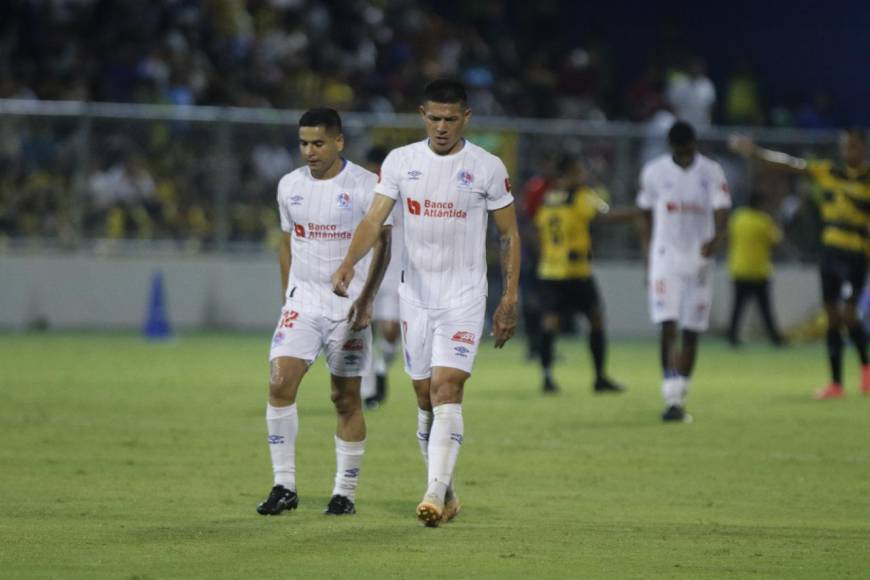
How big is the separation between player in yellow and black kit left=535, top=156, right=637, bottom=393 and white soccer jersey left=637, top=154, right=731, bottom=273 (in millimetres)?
2528

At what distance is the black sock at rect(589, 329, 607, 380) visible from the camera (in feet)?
60.0

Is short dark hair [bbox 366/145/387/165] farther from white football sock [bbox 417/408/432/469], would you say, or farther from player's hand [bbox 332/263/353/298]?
player's hand [bbox 332/263/353/298]

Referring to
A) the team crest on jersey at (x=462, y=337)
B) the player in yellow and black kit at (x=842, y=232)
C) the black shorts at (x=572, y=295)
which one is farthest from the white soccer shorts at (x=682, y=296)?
the team crest on jersey at (x=462, y=337)

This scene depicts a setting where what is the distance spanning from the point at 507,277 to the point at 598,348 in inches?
348

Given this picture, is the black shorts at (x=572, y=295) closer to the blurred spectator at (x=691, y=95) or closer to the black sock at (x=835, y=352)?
the black sock at (x=835, y=352)

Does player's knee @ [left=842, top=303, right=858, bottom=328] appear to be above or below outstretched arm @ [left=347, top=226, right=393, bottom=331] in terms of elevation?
below

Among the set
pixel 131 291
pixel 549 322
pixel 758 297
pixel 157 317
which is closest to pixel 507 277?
pixel 549 322

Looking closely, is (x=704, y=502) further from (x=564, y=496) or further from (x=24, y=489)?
(x=24, y=489)

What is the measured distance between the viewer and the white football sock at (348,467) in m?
10.1

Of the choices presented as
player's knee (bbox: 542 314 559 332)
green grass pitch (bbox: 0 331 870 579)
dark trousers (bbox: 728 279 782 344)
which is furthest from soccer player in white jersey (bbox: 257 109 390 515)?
dark trousers (bbox: 728 279 782 344)

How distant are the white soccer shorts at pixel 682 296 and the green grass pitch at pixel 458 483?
0.92m

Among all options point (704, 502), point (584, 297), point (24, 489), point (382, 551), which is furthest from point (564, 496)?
point (584, 297)

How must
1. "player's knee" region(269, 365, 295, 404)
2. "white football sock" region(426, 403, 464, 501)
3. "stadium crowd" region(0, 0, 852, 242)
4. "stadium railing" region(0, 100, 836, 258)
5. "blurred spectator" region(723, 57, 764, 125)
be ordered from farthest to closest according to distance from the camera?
1. "blurred spectator" region(723, 57, 764, 125)
2. "stadium crowd" region(0, 0, 852, 242)
3. "stadium railing" region(0, 100, 836, 258)
4. "player's knee" region(269, 365, 295, 404)
5. "white football sock" region(426, 403, 464, 501)

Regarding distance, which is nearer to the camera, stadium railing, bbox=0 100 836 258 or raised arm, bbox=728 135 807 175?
raised arm, bbox=728 135 807 175
